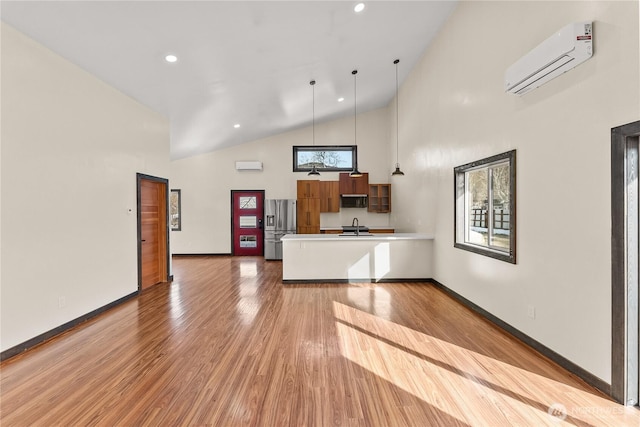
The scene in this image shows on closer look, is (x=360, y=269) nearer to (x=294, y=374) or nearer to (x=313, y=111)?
(x=294, y=374)

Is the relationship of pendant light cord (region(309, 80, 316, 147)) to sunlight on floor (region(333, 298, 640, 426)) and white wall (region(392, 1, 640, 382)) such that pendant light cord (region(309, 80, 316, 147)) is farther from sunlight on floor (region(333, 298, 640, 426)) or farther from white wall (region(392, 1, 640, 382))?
sunlight on floor (region(333, 298, 640, 426))

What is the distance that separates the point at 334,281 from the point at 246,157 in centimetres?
499

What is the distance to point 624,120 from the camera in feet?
6.38

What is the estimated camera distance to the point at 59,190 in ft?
10.6

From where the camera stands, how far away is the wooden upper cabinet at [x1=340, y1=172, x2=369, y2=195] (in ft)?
26.7

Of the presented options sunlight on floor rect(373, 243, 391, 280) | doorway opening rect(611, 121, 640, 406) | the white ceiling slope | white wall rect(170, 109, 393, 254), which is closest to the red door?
white wall rect(170, 109, 393, 254)

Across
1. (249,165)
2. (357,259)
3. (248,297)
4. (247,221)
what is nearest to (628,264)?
(357,259)

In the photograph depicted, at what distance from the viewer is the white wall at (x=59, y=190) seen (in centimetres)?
274

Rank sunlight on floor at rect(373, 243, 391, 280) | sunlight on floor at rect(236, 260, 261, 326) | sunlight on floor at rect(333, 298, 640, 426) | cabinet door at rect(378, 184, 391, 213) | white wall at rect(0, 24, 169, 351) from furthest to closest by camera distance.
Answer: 1. cabinet door at rect(378, 184, 391, 213)
2. sunlight on floor at rect(373, 243, 391, 280)
3. sunlight on floor at rect(236, 260, 261, 326)
4. white wall at rect(0, 24, 169, 351)
5. sunlight on floor at rect(333, 298, 640, 426)

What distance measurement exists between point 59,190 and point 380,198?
22.2 feet

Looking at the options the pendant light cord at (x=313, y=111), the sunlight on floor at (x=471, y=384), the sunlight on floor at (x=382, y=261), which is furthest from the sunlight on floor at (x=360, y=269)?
the pendant light cord at (x=313, y=111)

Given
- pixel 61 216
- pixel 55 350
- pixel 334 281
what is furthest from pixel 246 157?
pixel 55 350

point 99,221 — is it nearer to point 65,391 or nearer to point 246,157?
point 65,391

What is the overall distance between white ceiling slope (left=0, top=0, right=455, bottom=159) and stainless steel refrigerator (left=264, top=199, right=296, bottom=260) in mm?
2421
